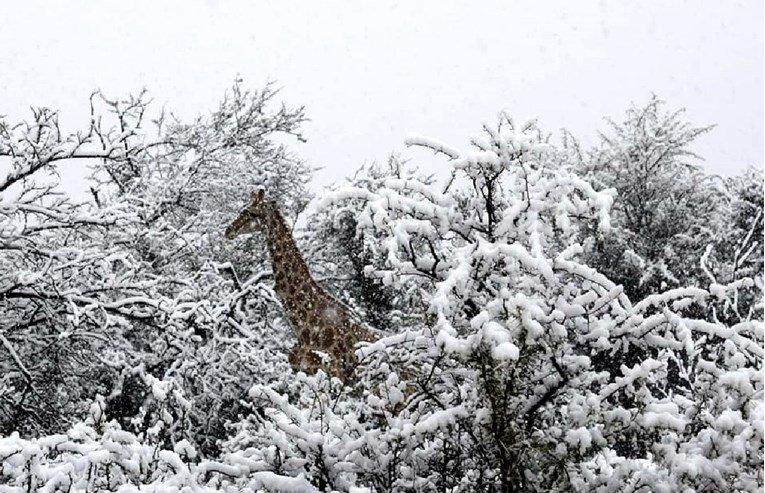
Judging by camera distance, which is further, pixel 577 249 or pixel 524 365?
pixel 577 249

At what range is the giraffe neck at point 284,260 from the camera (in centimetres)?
809

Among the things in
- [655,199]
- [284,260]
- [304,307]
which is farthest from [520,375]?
[655,199]

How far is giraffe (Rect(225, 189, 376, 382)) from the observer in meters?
7.52

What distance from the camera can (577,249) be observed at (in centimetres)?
402

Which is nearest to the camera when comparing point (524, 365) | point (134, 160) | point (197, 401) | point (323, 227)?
point (524, 365)

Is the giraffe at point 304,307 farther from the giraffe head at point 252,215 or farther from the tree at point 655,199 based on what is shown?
the tree at point 655,199

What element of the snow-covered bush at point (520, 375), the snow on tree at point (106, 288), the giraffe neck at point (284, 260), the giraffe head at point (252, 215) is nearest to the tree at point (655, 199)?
the snow on tree at point (106, 288)

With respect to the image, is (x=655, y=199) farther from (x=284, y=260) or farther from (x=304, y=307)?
(x=304, y=307)

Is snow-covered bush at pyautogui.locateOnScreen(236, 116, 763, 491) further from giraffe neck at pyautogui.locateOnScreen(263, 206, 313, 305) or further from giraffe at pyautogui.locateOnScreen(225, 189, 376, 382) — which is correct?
giraffe neck at pyautogui.locateOnScreen(263, 206, 313, 305)

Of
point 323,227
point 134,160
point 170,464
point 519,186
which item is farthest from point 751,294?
point 170,464

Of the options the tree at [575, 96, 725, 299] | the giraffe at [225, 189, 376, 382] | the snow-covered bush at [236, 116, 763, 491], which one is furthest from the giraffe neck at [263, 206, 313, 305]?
the tree at [575, 96, 725, 299]

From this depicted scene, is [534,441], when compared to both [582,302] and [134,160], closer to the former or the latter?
[582,302]

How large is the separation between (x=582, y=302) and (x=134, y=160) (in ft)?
21.6

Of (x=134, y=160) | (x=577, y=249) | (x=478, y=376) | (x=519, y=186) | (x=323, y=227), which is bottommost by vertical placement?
(x=478, y=376)
